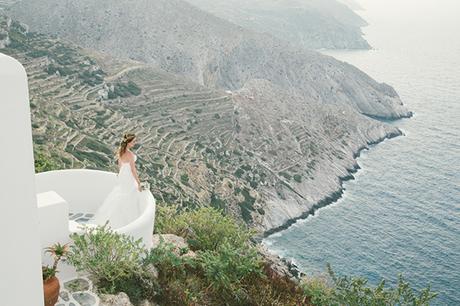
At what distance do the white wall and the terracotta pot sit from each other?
4.16ft

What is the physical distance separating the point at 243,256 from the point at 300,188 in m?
55.5

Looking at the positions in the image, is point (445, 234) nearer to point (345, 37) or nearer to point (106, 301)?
point (106, 301)

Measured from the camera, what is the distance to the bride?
9.93m

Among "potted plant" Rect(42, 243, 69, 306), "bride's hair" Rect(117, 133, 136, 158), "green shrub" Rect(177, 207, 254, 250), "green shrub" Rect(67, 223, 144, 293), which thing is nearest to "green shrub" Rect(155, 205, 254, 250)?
"green shrub" Rect(177, 207, 254, 250)

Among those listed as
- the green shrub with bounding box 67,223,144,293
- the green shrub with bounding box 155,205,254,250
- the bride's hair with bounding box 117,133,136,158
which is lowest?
the green shrub with bounding box 155,205,254,250

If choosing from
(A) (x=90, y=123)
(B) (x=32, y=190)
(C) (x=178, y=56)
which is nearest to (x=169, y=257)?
(B) (x=32, y=190)

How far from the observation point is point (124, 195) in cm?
1002

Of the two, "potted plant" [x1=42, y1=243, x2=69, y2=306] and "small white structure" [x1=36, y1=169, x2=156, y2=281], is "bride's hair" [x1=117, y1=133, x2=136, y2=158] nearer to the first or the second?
"small white structure" [x1=36, y1=169, x2=156, y2=281]

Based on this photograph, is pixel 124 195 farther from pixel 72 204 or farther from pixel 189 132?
pixel 189 132

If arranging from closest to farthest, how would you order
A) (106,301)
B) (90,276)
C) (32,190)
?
1. (32,190)
2. (106,301)
3. (90,276)

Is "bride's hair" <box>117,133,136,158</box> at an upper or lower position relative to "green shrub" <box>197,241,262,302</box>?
upper

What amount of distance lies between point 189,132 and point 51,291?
193 ft

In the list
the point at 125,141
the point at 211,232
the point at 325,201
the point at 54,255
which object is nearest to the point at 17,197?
the point at 54,255

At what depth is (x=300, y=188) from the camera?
217ft
